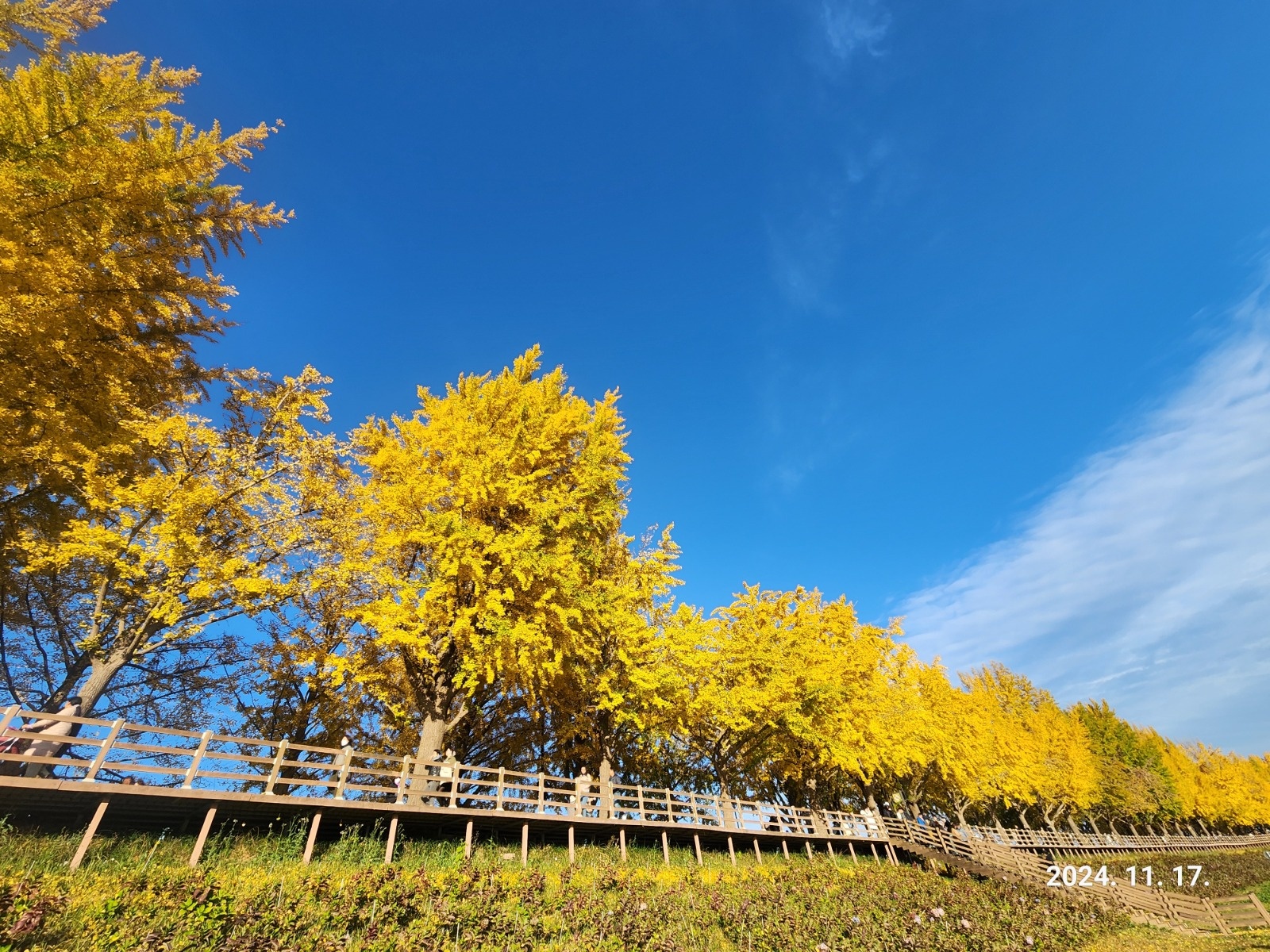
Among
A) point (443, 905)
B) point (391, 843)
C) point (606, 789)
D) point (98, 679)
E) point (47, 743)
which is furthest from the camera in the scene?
point (606, 789)

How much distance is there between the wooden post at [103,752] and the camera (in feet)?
26.6

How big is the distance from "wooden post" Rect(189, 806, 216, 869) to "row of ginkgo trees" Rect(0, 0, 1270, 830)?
12.5ft

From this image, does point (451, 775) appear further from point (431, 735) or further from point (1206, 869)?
point (1206, 869)

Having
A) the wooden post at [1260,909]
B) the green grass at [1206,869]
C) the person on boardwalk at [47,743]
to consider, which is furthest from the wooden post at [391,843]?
the green grass at [1206,869]

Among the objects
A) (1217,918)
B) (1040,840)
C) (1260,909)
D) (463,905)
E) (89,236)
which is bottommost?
(1217,918)

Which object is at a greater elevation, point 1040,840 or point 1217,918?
point 1040,840

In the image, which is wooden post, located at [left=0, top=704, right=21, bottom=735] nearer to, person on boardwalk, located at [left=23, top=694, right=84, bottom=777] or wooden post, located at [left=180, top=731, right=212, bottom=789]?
person on boardwalk, located at [left=23, top=694, right=84, bottom=777]

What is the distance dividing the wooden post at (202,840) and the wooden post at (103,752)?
1.72 m

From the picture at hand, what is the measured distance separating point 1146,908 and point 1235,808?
71606 mm

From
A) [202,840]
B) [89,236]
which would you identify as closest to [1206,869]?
[202,840]

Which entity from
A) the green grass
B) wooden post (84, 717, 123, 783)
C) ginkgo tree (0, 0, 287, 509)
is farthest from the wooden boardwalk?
the green grass

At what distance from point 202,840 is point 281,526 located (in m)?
7.11

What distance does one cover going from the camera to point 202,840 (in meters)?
8.80

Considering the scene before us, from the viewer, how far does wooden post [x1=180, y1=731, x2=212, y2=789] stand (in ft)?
29.3
